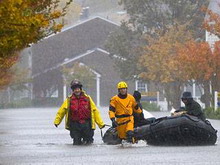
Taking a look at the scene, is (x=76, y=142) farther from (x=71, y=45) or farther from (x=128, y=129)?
(x=71, y=45)

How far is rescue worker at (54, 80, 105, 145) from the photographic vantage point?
26.0 meters

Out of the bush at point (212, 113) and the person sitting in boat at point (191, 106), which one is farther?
the bush at point (212, 113)

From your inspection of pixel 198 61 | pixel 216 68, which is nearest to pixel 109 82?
pixel 198 61

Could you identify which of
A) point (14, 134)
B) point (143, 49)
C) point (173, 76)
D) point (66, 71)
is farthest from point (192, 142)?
point (66, 71)

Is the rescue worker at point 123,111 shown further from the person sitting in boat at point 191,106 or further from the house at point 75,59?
the house at point 75,59

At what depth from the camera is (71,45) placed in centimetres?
10838

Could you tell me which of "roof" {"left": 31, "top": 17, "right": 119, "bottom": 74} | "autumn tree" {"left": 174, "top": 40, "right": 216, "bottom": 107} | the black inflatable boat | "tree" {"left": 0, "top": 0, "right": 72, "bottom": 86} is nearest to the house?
"roof" {"left": 31, "top": 17, "right": 119, "bottom": 74}

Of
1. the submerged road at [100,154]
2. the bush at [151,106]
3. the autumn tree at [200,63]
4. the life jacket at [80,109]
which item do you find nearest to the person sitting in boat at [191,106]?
the submerged road at [100,154]

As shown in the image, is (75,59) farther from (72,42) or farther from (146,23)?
(146,23)

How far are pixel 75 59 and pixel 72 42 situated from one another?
513cm

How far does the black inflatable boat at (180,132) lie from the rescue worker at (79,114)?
1.84 metres

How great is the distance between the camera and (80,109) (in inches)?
1024

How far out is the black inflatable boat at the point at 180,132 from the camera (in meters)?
23.9

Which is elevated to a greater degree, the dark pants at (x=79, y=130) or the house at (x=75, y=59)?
the house at (x=75, y=59)
